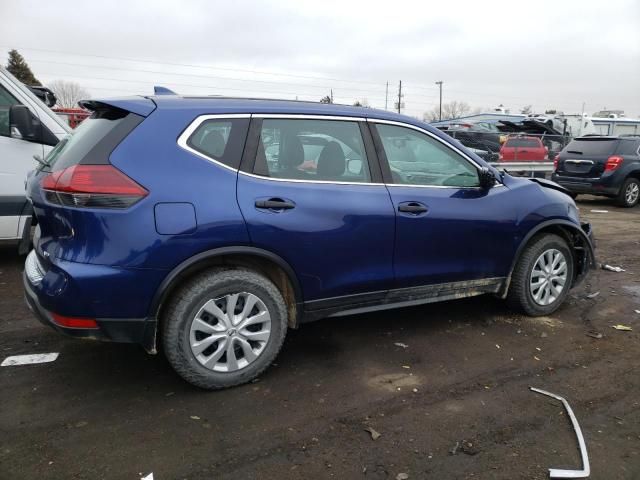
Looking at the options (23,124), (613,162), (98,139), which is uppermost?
(23,124)

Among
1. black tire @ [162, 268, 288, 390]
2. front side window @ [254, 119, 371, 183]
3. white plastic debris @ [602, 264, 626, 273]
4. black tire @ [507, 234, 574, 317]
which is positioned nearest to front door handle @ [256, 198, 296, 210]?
front side window @ [254, 119, 371, 183]

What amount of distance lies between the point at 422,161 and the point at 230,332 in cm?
184

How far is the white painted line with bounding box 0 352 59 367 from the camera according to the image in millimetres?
3488

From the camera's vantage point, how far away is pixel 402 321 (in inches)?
172

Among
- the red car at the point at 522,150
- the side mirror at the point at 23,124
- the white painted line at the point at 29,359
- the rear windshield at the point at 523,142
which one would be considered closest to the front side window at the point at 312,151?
the white painted line at the point at 29,359

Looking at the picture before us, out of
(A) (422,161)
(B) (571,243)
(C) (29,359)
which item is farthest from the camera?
(B) (571,243)

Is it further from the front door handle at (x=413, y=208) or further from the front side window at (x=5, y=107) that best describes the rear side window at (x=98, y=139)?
the front side window at (x=5, y=107)

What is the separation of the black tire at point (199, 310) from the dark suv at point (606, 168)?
10.8m

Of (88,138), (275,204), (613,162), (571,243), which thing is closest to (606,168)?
(613,162)

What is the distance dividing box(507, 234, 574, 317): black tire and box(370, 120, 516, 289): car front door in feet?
0.73

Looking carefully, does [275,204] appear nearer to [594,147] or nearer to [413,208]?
[413,208]

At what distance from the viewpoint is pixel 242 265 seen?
3.12m

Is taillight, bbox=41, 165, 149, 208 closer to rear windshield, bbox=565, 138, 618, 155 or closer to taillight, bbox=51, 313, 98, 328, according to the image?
taillight, bbox=51, 313, 98, 328

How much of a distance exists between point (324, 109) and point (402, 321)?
1914 mm
